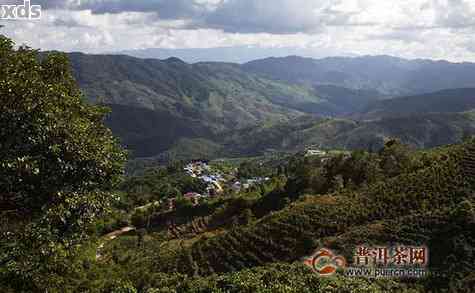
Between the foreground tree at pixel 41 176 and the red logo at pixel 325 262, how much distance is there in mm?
17933

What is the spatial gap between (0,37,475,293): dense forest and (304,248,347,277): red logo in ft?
3.30

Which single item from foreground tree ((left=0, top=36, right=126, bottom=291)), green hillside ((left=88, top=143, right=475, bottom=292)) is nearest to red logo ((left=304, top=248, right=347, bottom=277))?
green hillside ((left=88, top=143, right=475, bottom=292))

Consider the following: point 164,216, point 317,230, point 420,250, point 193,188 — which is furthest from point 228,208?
point 193,188

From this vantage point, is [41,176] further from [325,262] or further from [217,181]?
[217,181]

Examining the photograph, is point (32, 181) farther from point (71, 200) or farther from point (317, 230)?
point (317, 230)

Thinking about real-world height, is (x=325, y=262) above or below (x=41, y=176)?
below

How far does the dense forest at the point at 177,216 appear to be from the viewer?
531 inches

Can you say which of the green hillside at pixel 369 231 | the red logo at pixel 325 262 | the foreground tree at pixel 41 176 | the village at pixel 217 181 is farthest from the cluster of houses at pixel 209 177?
the foreground tree at pixel 41 176

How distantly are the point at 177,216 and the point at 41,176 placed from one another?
65696 millimetres

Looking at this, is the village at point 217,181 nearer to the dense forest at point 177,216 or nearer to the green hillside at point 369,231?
the dense forest at point 177,216

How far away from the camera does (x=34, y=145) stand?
44.7 ft

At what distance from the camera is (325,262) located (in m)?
32.8

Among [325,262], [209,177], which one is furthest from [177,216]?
[209,177]

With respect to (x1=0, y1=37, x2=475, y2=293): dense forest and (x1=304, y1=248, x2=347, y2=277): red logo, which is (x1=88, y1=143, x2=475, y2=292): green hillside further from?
(x1=304, y1=248, x2=347, y2=277): red logo
